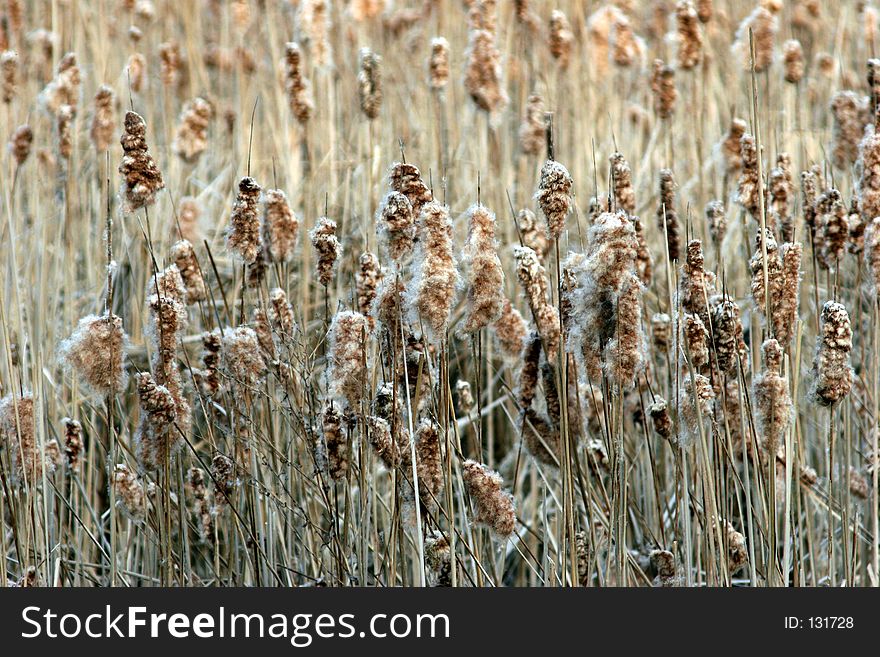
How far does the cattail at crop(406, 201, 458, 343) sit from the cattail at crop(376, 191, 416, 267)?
32mm

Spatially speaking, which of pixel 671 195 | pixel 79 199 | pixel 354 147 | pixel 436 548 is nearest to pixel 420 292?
pixel 436 548

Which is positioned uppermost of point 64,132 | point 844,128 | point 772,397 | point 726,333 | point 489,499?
point 64,132

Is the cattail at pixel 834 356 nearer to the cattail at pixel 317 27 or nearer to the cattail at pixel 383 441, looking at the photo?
the cattail at pixel 383 441

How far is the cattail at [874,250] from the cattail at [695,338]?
286 millimetres

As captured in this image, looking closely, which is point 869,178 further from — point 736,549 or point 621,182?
point 736,549

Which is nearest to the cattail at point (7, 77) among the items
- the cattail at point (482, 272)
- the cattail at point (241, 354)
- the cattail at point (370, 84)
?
the cattail at point (370, 84)

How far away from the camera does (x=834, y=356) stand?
63.8 inches

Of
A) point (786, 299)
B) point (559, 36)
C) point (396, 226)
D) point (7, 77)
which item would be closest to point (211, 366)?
point (396, 226)

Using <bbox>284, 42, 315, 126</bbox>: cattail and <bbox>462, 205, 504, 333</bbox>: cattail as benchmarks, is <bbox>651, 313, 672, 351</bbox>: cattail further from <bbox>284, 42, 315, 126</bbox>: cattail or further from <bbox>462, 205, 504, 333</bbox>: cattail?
<bbox>284, 42, 315, 126</bbox>: cattail

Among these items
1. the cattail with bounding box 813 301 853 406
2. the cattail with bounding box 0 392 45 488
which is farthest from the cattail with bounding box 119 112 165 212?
the cattail with bounding box 813 301 853 406

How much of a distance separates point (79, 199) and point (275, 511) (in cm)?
168

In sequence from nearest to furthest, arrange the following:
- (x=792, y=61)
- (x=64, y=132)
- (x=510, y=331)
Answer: (x=510, y=331) < (x=64, y=132) < (x=792, y=61)

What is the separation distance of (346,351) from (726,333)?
0.60m

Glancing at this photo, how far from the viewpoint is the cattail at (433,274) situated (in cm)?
153
